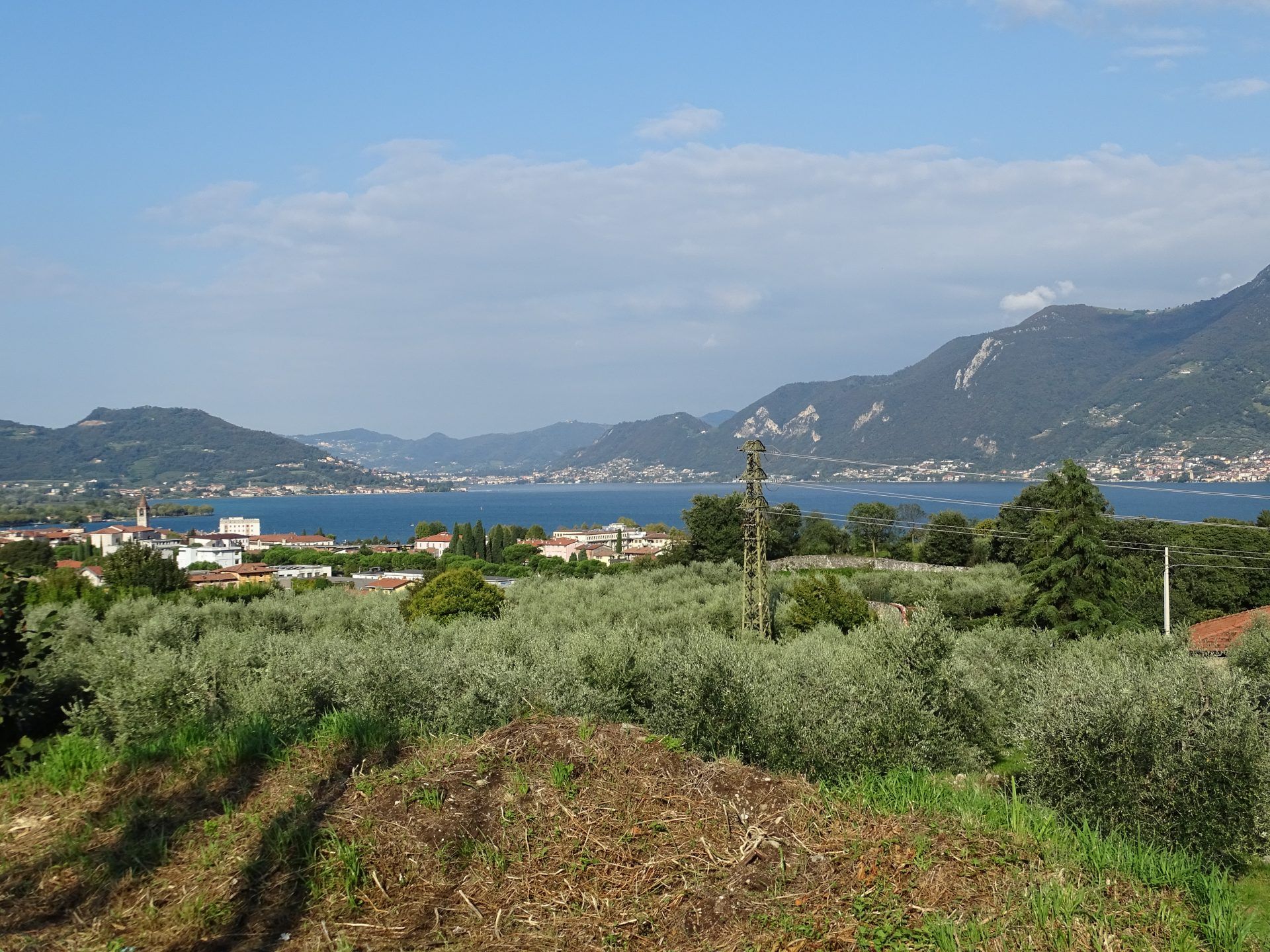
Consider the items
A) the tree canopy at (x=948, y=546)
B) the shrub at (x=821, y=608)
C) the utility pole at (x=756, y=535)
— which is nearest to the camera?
the utility pole at (x=756, y=535)

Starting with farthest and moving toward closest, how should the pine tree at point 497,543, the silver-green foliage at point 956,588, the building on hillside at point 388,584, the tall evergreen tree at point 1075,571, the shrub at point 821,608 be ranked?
the pine tree at point 497,543 → the building on hillside at point 388,584 → the silver-green foliage at point 956,588 → the shrub at point 821,608 → the tall evergreen tree at point 1075,571

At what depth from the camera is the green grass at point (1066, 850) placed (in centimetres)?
489

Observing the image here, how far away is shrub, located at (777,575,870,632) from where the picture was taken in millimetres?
32750

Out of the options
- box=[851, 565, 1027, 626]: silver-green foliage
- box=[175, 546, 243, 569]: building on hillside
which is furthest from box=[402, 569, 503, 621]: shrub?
box=[175, 546, 243, 569]: building on hillside

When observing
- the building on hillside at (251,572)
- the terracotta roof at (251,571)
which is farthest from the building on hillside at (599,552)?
the building on hillside at (251,572)

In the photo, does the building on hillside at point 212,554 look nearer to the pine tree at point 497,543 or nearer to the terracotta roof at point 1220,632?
the pine tree at point 497,543

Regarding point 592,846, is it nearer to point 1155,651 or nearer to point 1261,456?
point 1155,651

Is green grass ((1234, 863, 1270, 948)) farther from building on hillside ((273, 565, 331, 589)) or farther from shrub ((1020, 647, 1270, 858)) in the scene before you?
building on hillside ((273, 565, 331, 589))

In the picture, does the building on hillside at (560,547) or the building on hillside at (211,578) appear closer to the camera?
the building on hillside at (211,578)

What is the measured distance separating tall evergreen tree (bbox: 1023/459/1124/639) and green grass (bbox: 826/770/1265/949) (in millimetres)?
28010

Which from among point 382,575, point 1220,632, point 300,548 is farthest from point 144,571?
point 300,548

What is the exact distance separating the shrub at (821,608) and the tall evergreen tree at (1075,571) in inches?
259

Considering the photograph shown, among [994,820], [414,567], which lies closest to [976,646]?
[994,820]

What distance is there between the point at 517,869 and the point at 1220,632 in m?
30.4
